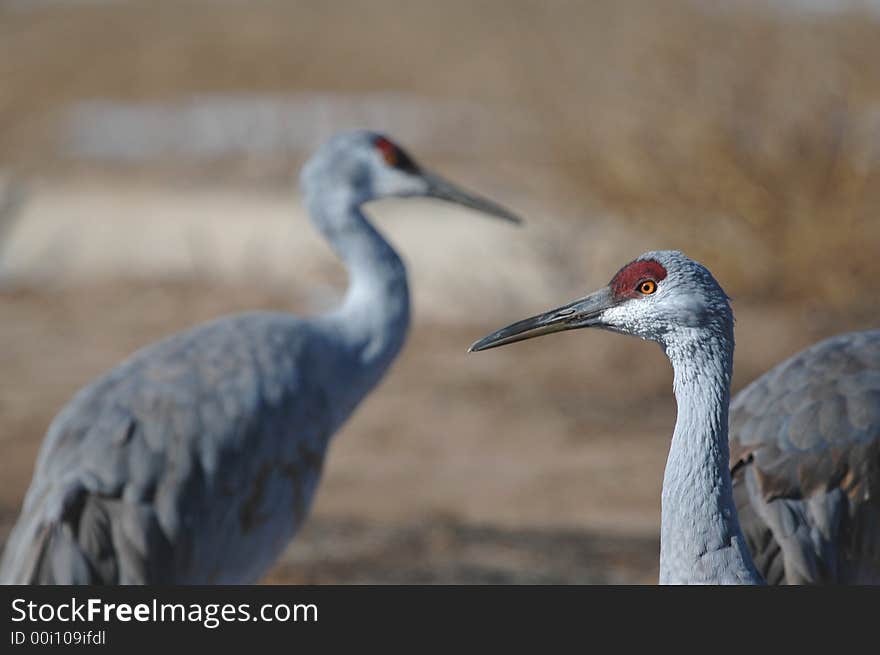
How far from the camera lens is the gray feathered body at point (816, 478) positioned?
3.50 metres

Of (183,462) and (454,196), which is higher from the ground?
(454,196)

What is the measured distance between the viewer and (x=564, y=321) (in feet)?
10.1

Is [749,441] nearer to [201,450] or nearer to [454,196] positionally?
[201,450]

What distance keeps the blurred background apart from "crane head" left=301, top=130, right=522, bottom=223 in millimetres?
1622

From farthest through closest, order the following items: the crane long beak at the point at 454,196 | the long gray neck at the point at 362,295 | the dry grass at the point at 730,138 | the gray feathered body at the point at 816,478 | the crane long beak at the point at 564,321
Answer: the dry grass at the point at 730,138 → the crane long beak at the point at 454,196 → the long gray neck at the point at 362,295 → the gray feathered body at the point at 816,478 → the crane long beak at the point at 564,321

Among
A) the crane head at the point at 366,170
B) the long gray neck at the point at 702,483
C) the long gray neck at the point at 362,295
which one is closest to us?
the long gray neck at the point at 702,483

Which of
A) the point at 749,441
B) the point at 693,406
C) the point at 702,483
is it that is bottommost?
the point at 702,483

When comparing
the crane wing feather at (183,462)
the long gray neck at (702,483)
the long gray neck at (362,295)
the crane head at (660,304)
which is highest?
the long gray neck at (362,295)

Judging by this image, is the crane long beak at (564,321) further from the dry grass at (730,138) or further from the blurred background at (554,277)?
the dry grass at (730,138)

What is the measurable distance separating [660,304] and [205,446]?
5.75ft

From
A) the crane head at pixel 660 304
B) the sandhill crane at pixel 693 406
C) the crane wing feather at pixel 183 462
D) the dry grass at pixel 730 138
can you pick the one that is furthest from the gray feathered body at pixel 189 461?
the dry grass at pixel 730 138

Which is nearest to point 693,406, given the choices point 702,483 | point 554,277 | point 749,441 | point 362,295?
point 702,483

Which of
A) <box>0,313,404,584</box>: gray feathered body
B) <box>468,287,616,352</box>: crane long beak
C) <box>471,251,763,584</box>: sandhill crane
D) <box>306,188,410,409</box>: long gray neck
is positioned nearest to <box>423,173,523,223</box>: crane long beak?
<box>306,188,410,409</box>: long gray neck

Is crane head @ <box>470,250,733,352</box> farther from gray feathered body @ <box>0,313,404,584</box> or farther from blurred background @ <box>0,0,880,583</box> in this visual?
blurred background @ <box>0,0,880,583</box>
